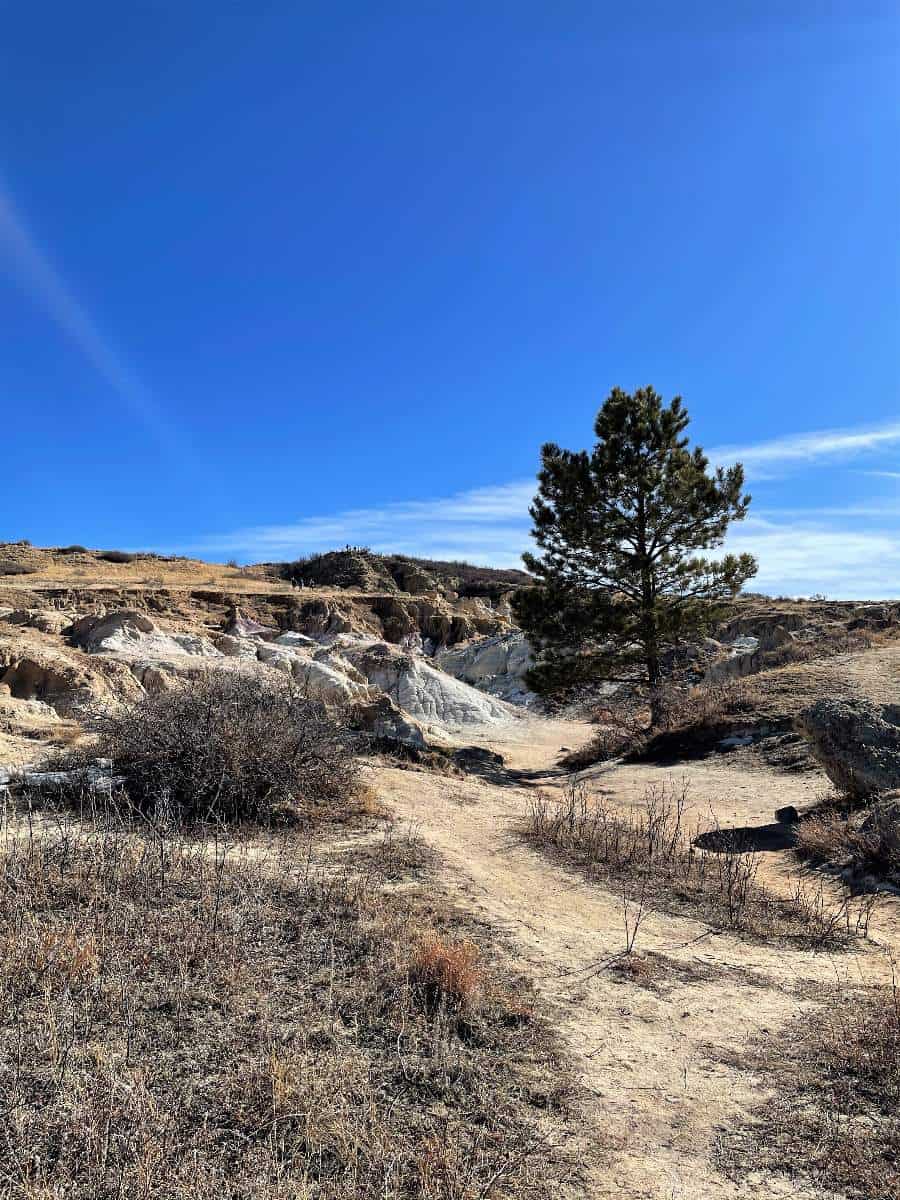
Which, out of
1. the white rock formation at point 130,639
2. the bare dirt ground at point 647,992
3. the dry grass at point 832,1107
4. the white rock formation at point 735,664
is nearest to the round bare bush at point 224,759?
the bare dirt ground at point 647,992

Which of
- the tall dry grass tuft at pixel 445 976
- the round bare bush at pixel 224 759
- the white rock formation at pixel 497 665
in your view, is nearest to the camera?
the tall dry grass tuft at pixel 445 976

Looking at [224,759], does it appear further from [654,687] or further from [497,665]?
[497,665]

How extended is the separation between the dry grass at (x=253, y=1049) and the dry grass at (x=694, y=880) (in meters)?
2.09

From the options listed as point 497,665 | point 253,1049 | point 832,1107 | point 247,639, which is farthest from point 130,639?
point 497,665

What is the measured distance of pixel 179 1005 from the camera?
3.19 m

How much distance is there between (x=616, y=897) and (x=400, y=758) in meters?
6.25

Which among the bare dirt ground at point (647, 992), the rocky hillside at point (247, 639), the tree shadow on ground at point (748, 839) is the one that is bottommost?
the tree shadow on ground at point (748, 839)

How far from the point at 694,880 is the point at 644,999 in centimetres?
250

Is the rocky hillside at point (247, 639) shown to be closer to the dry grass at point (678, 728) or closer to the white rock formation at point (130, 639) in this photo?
the white rock formation at point (130, 639)

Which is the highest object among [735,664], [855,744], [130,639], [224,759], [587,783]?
[130,639]

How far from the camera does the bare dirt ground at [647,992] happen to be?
2.57m

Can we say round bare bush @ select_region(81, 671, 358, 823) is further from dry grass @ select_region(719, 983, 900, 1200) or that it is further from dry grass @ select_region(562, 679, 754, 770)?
dry grass @ select_region(562, 679, 754, 770)

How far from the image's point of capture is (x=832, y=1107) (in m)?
2.80

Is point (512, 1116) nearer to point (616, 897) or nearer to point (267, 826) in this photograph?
point (616, 897)
